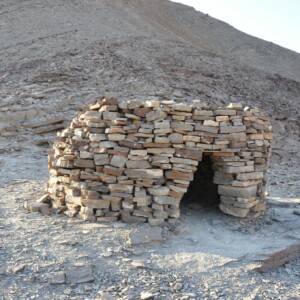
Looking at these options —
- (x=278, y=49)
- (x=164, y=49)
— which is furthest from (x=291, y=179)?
(x=278, y=49)

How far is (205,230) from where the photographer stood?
6.40 meters

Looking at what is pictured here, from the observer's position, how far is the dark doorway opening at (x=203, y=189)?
760 cm

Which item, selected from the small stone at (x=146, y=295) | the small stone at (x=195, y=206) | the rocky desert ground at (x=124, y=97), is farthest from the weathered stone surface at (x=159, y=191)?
the small stone at (x=146, y=295)

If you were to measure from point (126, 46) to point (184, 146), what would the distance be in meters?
14.4

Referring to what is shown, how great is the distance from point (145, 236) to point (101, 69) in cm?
1238

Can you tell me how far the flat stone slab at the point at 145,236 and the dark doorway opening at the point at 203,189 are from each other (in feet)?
5.44

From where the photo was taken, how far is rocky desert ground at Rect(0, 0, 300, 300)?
4.97 metres

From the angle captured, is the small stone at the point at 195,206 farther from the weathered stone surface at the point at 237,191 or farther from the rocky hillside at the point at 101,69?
the rocky hillside at the point at 101,69

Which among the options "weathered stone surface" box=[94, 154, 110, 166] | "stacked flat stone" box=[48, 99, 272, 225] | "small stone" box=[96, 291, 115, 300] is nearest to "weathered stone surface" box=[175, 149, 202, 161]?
"stacked flat stone" box=[48, 99, 272, 225]

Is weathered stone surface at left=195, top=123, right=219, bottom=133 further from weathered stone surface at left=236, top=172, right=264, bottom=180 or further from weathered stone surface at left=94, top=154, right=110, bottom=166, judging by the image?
weathered stone surface at left=94, top=154, right=110, bottom=166

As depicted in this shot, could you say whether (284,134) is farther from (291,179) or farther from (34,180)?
(34,180)

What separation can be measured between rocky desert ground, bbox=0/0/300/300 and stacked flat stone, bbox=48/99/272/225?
1.00 ft

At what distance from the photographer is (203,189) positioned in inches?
313

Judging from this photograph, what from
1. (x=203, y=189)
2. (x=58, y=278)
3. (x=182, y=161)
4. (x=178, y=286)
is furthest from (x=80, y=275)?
(x=203, y=189)
